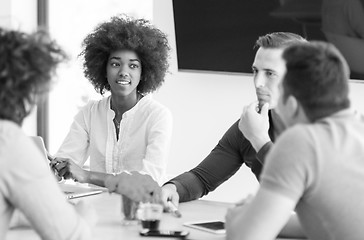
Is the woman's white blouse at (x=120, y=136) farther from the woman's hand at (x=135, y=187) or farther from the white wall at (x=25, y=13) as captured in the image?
the white wall at (x=25, y=13)

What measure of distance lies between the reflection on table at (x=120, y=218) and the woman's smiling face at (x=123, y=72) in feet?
2.47

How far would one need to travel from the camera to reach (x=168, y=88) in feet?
14.6

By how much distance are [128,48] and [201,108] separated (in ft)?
3.39

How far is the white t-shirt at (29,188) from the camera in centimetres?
160

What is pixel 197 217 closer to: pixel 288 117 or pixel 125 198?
pixel 125 198

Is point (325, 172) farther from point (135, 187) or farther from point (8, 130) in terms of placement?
point (135, 187)

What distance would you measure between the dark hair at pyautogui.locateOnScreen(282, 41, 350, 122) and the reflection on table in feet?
1.83

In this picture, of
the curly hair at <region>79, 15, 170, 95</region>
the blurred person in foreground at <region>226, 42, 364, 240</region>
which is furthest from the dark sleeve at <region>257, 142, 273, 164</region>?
the curly hair at <region>79, 15, 170, 95</region>

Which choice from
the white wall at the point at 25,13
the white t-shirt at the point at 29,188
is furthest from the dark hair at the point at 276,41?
the white wall at the point at 25,13

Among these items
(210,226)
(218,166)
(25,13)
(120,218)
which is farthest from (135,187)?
(25,13)

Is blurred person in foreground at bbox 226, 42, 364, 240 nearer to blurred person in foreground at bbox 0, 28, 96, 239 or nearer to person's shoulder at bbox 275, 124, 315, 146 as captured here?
person's shoulder at bbox 275, 124, 315, 146

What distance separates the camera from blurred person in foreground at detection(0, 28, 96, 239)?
160 cm

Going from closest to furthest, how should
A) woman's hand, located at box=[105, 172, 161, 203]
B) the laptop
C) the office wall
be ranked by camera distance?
woman's hand, located at box=[105, 172, 161, 203] < the laptop < the office wall

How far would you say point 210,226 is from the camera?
2.12 metres
